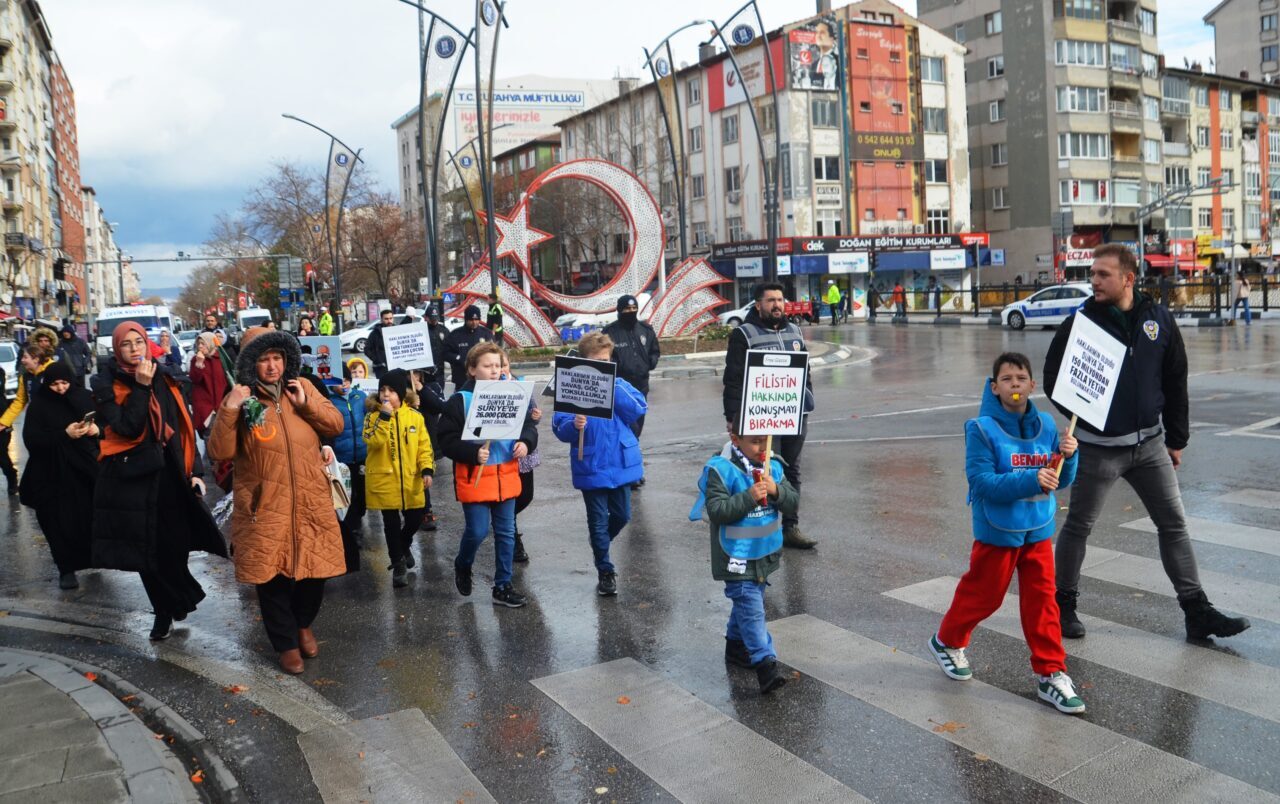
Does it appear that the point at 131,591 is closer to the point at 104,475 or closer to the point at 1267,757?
the point at 104,475

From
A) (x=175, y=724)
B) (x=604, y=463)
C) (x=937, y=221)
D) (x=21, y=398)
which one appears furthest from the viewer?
(x=937, y=221)

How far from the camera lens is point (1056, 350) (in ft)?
17.9

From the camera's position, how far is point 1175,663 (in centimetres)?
519

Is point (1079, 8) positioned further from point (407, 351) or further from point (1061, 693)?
point (1061, 693)

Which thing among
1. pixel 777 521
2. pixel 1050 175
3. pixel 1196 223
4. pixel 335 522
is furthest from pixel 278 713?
pixel 1196 223

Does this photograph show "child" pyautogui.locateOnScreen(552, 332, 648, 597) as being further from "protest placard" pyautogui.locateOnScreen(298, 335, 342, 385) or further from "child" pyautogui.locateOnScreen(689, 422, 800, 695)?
"protest placard" pyautogui.locateOnScreen(298, 335, 342, 385)

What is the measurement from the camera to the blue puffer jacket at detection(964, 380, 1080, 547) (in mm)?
4758

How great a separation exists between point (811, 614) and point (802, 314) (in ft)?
141

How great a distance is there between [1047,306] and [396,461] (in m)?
31.6

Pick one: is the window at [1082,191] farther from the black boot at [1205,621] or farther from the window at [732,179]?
the black boot at [1205,621]

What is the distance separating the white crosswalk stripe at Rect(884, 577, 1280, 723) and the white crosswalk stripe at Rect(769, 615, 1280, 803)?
1.65ft

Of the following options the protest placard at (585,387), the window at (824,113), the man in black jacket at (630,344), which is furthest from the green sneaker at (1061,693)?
the window at (824,113)

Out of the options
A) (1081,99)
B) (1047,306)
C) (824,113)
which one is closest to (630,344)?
(1047,306)

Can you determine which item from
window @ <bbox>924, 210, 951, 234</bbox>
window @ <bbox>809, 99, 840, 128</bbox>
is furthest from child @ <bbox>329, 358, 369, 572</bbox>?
window @ <bbox>924, 210, 951, 234</bbox>
